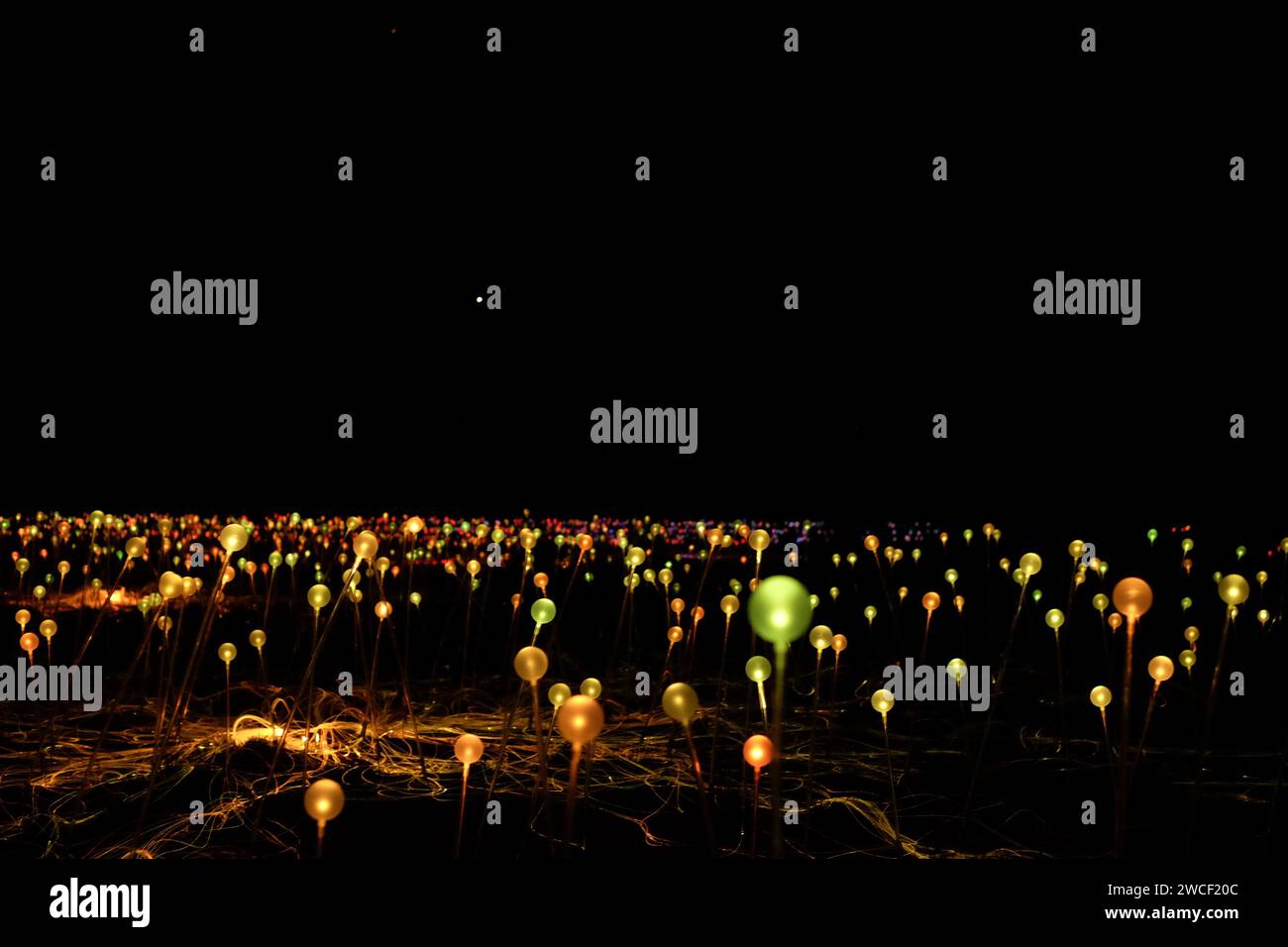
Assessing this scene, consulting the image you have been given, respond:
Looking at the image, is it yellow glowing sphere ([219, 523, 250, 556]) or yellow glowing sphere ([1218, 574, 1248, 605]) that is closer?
yellow glowing sphere ([1218, 574, 1248, 605])

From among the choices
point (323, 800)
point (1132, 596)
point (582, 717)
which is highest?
point (1132, 596)

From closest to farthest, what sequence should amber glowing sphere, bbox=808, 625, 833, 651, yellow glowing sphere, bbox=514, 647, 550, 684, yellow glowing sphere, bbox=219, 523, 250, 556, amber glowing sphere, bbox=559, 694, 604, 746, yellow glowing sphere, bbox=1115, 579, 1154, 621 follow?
amber glowing sphere, bbox=559, 694, 604, 746
yellow glowing sphere, bbox=514, 647, 550, 684
yellow glowing sphere, bbox=1115, 579, 1154, 621
yellow glowing sphere, bbox=219, 523, 250, 556
amber glowing sphere, bbox=808, 625, 833, 651

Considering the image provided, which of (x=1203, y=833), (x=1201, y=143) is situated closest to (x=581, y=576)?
(x=1203, y=833)

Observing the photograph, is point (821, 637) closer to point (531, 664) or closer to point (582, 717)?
point (531, 664)

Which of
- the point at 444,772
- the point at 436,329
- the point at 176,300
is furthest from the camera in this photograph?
the point at 436,329

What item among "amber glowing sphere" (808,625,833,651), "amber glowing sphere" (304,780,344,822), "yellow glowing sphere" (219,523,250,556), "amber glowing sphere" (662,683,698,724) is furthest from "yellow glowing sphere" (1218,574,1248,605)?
"yellow glowing sphere" (219,523,250,556)

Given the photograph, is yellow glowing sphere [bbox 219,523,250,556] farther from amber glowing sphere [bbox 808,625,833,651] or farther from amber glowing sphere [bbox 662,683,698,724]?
amber glowing sphere [bbox 808,625,833,651]

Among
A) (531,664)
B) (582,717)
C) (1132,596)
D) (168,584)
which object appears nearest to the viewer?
(582,717)

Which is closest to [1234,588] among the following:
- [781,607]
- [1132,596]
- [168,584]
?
[1132,596]

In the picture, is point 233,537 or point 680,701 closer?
point 680,701

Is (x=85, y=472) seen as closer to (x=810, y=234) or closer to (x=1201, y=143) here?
(x=810, y=234)

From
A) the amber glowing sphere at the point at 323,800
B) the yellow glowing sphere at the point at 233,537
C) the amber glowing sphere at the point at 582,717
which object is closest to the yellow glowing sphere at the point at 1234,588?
the amber glowing sphere at the point at 582,717
